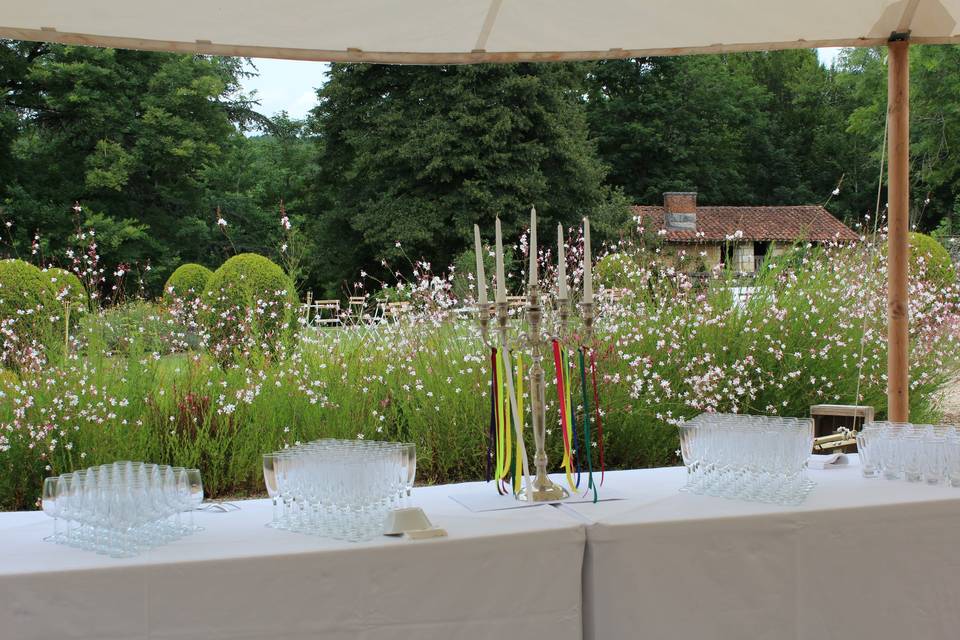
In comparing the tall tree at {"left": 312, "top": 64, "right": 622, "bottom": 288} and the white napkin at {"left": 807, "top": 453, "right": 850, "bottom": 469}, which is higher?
the tall tree at {"left": 312, "top": 64, "right": 622, "bottom": 288}

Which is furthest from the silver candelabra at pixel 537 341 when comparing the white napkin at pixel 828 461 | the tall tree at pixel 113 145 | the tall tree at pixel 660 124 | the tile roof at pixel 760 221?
the tall tree at pixel 660 124

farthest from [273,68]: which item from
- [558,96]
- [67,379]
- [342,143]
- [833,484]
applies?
[833,484]

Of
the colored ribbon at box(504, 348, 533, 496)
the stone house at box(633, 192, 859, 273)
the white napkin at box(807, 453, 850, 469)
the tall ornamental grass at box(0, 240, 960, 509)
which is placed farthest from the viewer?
the stone house at box(633, 192, 859, 273)

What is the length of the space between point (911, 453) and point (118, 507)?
5.89 ft

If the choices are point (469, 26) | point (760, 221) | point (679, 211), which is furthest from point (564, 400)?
point (760, 221)

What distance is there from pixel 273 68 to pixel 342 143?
7.55 meters

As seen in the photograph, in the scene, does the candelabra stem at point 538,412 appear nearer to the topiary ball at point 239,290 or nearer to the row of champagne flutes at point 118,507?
the row of champagne flutes at point 118,507

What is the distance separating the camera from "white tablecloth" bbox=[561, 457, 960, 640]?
1.85m

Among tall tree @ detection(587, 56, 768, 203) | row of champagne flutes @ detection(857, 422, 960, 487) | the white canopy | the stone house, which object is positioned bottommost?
row of champagne flutes @ detection(857, 422, 960, 487)

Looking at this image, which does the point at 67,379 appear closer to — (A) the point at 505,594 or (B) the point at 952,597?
(A) the point at 505,594

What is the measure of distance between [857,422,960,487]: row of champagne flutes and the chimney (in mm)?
25374

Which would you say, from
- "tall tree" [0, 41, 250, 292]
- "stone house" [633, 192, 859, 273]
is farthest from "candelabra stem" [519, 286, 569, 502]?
"stone house" [633, 192, 859, 273]

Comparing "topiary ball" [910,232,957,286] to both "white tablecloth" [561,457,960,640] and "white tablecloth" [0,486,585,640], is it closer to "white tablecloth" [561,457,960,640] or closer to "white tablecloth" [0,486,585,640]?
"white tablecloth" [561,457,960,640]

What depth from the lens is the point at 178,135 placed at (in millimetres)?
22750
